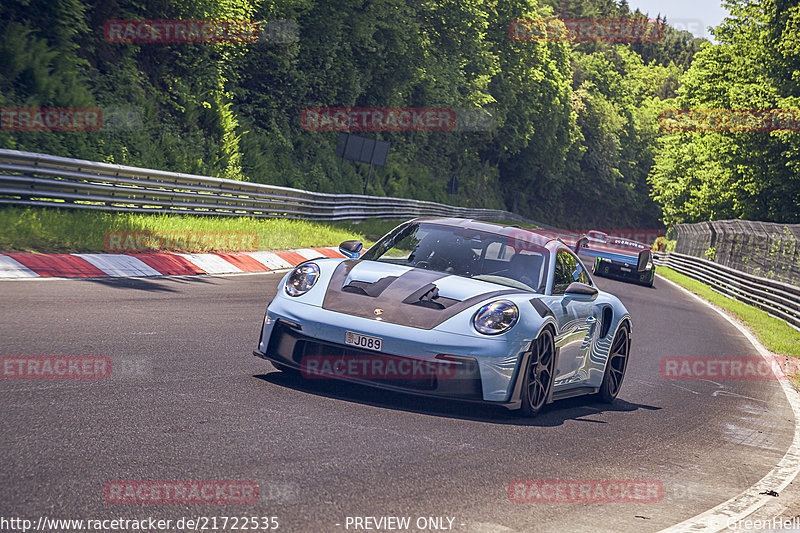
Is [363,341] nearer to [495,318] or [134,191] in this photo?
[495,318]

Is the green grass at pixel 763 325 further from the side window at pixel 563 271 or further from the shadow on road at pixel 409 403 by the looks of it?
the shadow on road at pixel 409 403

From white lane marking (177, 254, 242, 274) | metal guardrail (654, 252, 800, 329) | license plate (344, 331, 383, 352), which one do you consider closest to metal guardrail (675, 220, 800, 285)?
metal guardrail (654, 252, 800, 329)

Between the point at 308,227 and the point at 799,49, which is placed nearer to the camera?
the point at 308,227

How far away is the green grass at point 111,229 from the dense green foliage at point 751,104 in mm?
25785

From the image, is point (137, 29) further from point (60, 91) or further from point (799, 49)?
point (799, 49)

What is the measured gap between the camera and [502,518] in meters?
4.17

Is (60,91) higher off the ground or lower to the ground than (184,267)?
higher

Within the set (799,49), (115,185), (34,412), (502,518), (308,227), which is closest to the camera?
(502,518)

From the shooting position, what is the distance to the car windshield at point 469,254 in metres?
7.28

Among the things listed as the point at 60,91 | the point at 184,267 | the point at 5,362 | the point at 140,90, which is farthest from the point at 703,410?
the point at 140,90

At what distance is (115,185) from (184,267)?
294 centimetres

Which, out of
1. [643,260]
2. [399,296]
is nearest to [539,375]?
[399,296]

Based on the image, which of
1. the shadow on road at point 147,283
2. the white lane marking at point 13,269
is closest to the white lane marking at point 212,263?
the shadow on road at point 147,283

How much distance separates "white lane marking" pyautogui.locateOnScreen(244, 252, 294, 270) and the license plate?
11.3 m
